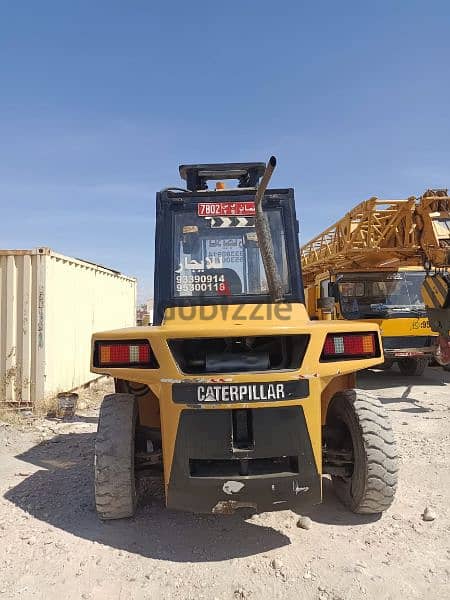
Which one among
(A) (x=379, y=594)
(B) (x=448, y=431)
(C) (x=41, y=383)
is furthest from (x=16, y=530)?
(B) (x=448, y=431)

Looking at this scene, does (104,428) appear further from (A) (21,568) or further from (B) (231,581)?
(B) (231,581)

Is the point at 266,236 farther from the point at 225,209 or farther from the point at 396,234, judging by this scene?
the point at 396,234

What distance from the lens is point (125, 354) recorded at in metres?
3.04

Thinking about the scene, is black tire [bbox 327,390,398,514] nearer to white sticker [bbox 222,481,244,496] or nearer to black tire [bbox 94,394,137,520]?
white sticker [bbox 222,481,244,496]

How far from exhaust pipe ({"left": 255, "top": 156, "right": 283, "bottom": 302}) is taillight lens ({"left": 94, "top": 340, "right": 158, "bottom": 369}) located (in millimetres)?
915

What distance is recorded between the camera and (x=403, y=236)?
925 centimetres

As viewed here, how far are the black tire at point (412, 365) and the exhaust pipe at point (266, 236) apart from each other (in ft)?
26.0

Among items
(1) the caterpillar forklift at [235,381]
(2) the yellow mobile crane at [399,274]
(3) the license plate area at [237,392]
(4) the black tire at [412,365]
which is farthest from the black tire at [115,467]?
(4) the black tire at [412,365]

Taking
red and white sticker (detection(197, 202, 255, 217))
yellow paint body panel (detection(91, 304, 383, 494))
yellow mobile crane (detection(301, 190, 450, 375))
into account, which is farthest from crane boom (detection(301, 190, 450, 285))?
yellow paint body panel (detection(91, 304, 383, 494))

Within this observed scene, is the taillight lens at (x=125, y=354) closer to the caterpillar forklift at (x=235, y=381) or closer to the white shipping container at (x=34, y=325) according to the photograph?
the caterpillar forklift at (x=235, y=381)

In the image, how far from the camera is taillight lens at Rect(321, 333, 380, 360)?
119 inches

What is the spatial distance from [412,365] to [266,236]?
888 cm

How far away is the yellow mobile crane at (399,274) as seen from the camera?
852 cm

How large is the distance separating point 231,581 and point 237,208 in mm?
2511
